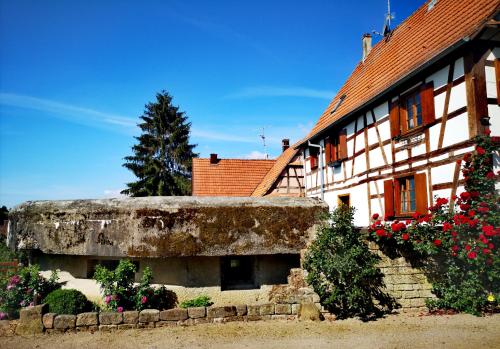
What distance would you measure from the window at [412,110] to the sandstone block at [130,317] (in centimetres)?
743

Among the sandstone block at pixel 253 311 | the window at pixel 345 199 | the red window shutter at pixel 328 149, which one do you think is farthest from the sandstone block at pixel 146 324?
the red window shutter at pixel 328 149

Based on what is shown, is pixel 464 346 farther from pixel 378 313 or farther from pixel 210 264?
pixel 210 264

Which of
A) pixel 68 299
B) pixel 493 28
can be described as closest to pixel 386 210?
pixel 493 28

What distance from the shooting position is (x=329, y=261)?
628cm

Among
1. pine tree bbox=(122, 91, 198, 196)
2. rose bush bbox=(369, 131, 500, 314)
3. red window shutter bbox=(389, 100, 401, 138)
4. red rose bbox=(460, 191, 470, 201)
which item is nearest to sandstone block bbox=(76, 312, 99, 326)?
rose bush bbox=(369, 131, 500, 314)

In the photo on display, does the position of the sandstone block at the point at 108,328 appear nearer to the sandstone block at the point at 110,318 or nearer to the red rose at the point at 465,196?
the sandstone block at the point at 110,318

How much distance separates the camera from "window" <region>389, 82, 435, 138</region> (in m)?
7.93

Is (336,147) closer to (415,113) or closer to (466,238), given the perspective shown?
(415,113)

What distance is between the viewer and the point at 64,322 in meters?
6.03

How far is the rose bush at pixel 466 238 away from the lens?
5941 mm

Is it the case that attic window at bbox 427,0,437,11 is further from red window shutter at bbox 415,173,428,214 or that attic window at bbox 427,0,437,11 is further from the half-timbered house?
red window shutter at bbox 415,173,428,214

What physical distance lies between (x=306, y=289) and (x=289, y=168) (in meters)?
11.6

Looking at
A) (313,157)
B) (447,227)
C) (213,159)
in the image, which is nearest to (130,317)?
(447,227)

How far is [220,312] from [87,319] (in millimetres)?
2343
